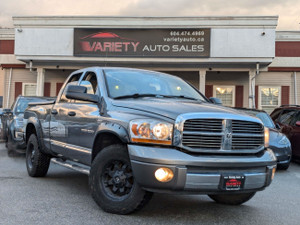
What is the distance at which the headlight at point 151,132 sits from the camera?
151 inches

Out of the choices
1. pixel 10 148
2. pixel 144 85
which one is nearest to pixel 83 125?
pixel 144 85

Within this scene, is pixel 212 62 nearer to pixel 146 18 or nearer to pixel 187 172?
pixel 146 18

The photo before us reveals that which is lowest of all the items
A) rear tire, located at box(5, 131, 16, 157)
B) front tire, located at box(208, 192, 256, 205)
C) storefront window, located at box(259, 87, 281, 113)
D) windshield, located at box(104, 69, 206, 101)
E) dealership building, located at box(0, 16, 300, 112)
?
front tire, located at box(208, 192, 256, 205)

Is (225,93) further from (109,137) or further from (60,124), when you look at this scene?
(109,137)

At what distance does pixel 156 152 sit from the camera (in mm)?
3758

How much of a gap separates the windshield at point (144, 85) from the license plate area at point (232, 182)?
165 cm

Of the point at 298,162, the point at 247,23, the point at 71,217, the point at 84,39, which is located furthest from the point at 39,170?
the point at 247,23

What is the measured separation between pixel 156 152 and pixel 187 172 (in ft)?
1.20

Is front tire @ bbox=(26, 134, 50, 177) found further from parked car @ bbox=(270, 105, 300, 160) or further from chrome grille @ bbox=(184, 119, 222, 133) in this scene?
parked car @ bbox=(270, 105, 300, 160)

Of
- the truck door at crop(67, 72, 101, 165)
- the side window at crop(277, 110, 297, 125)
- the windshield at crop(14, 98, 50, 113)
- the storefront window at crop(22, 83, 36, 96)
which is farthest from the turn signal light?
the storefront window at crop(22, 83, 36, 96)

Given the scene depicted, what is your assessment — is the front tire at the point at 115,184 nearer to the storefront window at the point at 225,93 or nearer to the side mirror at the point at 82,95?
the side mirror at the point at 82,95

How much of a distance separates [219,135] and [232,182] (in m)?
0.50

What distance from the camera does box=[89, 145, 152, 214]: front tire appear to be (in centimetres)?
400

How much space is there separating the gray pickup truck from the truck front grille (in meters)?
0.01
